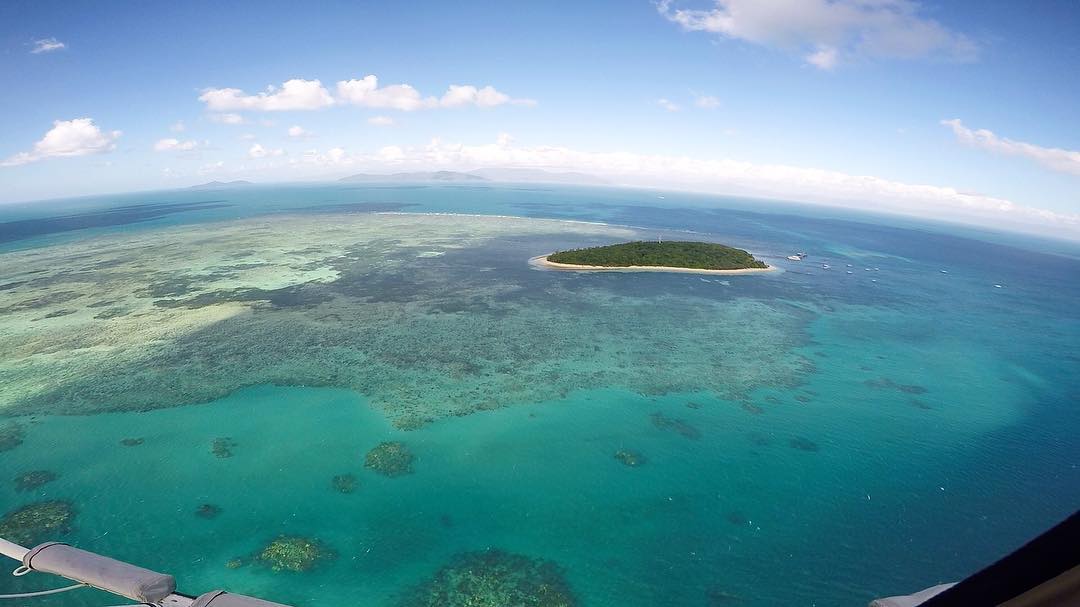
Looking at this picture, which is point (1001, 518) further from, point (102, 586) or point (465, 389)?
point (102, 586)

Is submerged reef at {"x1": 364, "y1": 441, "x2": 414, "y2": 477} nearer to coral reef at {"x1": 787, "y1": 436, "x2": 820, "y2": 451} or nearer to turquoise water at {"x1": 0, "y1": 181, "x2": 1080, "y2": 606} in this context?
turquoise water at {"x1": 0, "y1": 181, "x2": 1080, "y2": 606}

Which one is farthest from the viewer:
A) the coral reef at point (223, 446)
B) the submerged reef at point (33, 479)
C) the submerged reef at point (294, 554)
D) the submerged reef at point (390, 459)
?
the coral reef at point (223, 446)

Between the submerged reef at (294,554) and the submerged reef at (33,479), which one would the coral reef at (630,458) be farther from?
the submerged reef at (33,479)

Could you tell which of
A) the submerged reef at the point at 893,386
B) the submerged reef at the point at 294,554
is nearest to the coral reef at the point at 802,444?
the submerged reef at the point at 893,386

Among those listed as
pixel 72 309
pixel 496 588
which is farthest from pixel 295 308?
pixel 496 588

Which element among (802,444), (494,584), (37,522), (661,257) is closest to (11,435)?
(37,522)

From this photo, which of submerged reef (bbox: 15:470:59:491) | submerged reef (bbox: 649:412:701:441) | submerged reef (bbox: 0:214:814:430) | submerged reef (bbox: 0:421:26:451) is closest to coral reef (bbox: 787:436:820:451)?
submerged reef (bbox: 649:412:701:441)

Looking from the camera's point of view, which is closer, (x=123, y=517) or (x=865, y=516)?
(x=123, y=517)
